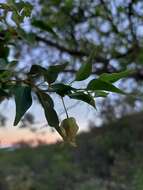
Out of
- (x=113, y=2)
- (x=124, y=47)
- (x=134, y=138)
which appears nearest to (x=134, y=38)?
(x=124, y=47)

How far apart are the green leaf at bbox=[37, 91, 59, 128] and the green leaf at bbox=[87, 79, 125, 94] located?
0.30 ft

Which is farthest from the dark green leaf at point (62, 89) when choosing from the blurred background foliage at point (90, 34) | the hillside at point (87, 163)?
the hillside at point (87, 163)

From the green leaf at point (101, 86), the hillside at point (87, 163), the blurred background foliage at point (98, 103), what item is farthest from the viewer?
the hillside at point (87, 163)

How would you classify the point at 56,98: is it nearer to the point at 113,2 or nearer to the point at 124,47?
the point at 113,2

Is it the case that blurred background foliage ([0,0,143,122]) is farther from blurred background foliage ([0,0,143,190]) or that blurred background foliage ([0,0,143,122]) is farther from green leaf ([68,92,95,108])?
green leaf ([68,92,95,108])

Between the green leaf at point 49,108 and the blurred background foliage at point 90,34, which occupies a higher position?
the blurred background foliage at point 90,34

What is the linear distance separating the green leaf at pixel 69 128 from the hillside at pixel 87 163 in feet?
16.9

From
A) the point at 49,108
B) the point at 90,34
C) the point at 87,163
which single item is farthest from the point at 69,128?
the point at 87,163

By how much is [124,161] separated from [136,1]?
5.10 meters

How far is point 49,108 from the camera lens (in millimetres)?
1237

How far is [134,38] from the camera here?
4.38m

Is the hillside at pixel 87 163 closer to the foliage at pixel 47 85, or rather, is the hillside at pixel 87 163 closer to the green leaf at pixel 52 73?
the foliage at pixel 47 85

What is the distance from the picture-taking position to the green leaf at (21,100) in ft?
3.95

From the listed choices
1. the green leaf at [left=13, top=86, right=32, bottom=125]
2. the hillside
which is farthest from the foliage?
the hillside
